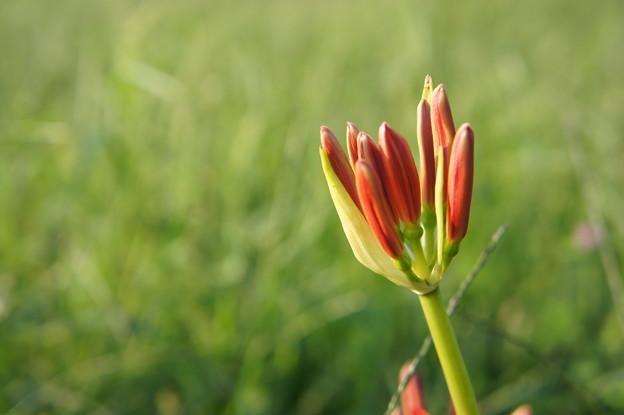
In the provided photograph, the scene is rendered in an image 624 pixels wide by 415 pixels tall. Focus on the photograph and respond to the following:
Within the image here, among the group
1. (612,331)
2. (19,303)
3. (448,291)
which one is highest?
(19,303)

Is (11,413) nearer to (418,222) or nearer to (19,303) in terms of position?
(19,303)

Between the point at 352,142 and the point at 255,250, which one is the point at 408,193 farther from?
the point at 255,250


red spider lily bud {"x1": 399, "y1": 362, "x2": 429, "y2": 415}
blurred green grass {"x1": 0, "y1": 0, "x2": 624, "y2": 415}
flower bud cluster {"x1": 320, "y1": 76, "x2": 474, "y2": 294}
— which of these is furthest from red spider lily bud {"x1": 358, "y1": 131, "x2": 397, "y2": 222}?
blurred green grass {"x1": 0, "y1": 0, "x2": 624, "y2": 415}

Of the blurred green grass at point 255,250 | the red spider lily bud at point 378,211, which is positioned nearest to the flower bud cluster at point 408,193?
the red spider lily bud at point 378,211

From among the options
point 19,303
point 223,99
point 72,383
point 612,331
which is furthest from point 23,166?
point 612,331

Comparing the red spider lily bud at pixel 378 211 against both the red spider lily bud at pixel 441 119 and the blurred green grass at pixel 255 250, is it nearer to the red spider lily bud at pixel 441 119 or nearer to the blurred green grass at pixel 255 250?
Result: the red spider lily bud at pixel 441 119

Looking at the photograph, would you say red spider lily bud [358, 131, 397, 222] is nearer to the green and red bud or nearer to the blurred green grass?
the green and red bud
